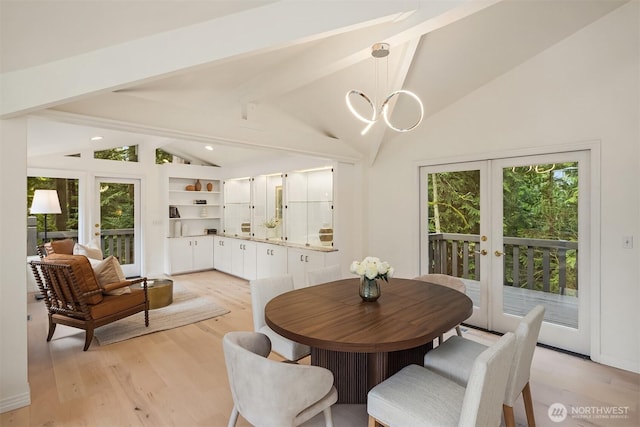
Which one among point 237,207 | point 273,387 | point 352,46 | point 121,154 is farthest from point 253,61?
point 121,154

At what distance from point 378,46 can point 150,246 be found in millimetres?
5873

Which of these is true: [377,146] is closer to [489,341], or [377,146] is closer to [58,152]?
[489,341]

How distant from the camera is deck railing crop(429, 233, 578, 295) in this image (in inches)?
125

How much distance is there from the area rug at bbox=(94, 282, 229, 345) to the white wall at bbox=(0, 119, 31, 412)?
1.06m

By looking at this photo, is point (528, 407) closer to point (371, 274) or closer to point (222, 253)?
point (371, 274)

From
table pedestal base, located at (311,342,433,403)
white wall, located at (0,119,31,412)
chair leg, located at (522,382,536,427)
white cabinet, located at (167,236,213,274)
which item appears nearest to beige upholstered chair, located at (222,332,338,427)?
table pedestal base, located at (311,342,433,403)

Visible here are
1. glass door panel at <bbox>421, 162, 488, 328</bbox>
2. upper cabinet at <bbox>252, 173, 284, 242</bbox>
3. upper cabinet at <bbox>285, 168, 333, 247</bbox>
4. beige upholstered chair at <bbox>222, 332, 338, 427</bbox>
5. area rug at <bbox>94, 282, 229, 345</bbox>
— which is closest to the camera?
beige upholstered chair at <bbox>222, 332, 338, 427</bbox>

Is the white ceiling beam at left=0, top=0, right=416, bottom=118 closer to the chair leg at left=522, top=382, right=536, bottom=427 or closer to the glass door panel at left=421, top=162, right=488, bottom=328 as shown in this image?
the chair leg at left=522, top=382, right=536, bottom=427

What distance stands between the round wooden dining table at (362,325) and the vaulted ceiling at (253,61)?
1527mm

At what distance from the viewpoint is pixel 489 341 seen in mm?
3350

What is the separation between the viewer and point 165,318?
4.01 m

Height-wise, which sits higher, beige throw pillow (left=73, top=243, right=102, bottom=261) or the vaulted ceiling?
the vaulted ceiling

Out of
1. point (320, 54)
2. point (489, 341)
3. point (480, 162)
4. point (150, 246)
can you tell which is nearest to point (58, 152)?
point (150, 246)

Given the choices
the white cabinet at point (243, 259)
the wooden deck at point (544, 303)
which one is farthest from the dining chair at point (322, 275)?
the white cabinet at point (243, 259)
